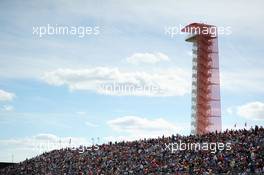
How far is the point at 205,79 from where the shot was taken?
75.8 m

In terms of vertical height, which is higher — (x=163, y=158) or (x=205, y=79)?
(x=205, y=79)

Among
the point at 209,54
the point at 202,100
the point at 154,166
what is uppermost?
the point at 209,54

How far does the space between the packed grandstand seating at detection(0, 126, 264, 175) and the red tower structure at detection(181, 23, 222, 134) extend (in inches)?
761

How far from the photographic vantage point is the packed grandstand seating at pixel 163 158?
3675cm

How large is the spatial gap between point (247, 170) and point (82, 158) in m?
26.0

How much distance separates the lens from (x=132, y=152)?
50.4 metres

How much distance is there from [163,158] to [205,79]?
1281 inches

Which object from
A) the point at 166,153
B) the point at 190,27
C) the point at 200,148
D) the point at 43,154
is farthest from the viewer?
the point at 190,27

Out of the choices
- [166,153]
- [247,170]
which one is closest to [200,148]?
[166,153]

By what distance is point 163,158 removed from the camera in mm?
44844

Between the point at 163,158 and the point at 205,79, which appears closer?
the point at 163,158

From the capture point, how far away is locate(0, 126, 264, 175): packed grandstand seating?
36750 millimetres

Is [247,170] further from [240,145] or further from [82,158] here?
[82,158]

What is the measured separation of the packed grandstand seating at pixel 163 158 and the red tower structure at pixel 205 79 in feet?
63.4
